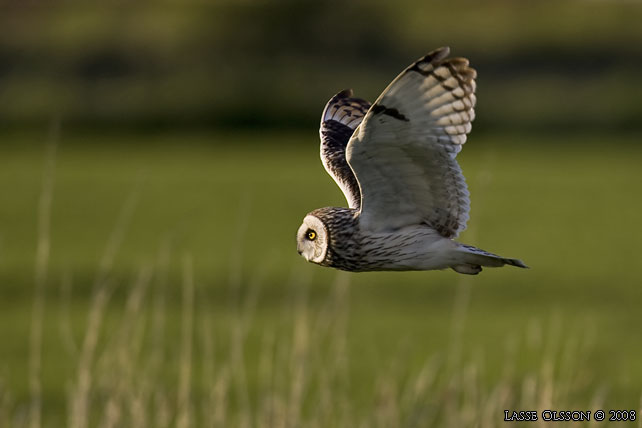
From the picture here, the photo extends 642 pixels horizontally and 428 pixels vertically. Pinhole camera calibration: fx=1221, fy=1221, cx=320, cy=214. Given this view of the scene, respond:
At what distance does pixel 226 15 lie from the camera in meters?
33.4

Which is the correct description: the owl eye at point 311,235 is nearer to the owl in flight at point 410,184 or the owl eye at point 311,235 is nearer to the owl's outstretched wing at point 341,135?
the owl in flight at point 410,184

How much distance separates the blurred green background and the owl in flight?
0.73 meters

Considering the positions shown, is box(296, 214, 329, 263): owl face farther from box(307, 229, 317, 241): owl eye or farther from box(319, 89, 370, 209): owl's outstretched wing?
box(319, 89, 370, 209): owl's outstretched wing

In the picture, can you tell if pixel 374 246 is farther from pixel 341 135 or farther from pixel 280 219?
pixel 280 219

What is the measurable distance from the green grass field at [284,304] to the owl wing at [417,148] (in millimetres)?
685

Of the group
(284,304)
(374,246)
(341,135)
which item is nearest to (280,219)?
(284,304)

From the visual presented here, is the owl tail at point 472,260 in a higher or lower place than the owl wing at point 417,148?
lower

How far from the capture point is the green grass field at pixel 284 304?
3.89 meters

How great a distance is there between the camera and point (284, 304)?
38.4 feet

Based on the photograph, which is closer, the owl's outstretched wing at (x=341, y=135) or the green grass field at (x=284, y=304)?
the owl's outstretched wing at (x=341, y=135)

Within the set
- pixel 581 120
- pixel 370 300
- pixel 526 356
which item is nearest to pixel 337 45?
pixel 581 120

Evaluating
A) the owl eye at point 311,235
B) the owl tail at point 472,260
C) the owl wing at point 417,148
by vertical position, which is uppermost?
the owl wing at point 417,148

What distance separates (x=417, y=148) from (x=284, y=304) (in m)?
9.61

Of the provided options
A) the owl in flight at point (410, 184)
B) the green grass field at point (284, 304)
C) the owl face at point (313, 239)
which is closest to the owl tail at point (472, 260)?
the owl in flight at point (410, 184)
